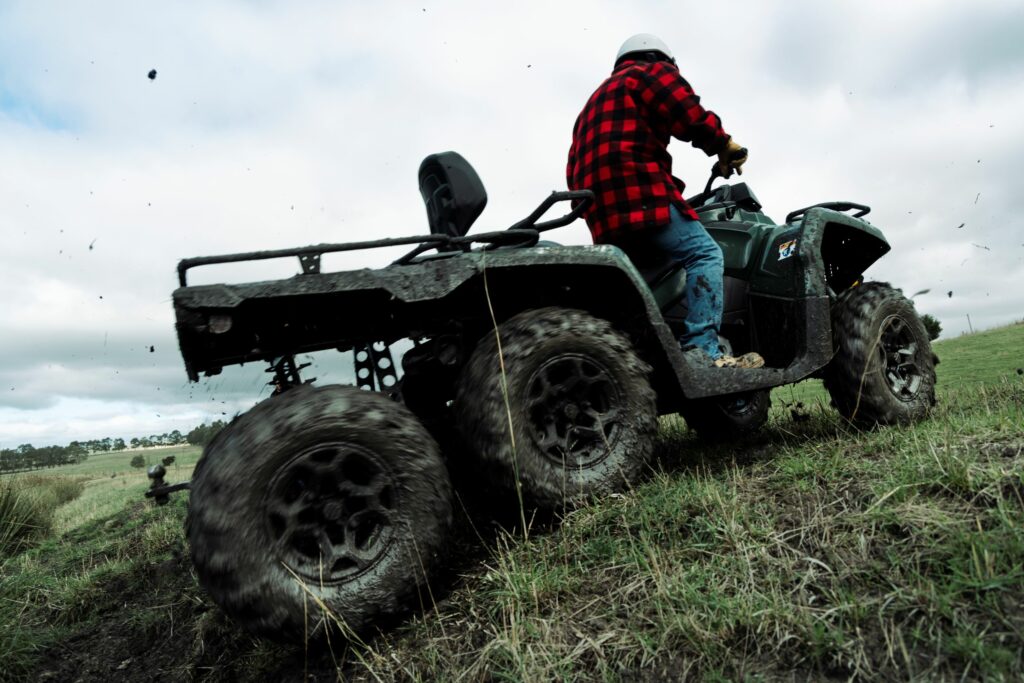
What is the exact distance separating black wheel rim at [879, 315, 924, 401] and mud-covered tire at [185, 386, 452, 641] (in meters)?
2.97

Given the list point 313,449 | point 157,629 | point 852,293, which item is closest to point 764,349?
point 852,293

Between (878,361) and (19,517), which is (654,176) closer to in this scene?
(878,361)

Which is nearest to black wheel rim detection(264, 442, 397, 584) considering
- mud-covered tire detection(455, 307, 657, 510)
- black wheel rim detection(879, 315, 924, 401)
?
mud-covered tire detection(455, 307, 657, 510)

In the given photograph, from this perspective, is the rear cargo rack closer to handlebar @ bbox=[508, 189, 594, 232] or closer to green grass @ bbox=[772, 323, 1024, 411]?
handlebar @ bbox=[508, 189, 594, 232]

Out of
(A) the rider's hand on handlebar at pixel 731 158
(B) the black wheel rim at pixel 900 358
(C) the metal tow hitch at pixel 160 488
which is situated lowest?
(B) the black wheel rim at pixel 900 358

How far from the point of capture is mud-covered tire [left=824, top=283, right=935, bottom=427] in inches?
146

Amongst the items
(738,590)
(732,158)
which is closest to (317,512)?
(738,590)

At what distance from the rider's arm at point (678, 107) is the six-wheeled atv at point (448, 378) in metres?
0.69

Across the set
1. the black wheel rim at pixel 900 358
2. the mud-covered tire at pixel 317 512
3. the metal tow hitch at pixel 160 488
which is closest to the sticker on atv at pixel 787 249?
the black wheel rim at pixel 900 358

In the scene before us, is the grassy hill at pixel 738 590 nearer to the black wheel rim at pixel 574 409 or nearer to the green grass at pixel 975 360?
the black wheel rim at pixel 574 409

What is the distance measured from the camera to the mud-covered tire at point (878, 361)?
370cm

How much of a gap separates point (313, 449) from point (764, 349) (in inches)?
116

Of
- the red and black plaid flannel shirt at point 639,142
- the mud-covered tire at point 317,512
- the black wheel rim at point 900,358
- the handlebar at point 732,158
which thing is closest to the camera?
the mud-covered tire at point 317,512

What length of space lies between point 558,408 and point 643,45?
2.27 m
